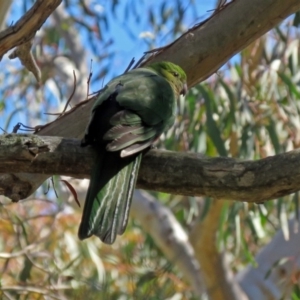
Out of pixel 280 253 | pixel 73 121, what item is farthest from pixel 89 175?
pixel 280 253

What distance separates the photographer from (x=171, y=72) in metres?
2.80

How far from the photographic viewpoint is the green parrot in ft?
6.71

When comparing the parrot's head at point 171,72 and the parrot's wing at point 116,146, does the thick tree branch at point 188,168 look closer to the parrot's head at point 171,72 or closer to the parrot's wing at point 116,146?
the parrot's wing at point 116,146

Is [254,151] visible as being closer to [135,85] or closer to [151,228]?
[151,228]

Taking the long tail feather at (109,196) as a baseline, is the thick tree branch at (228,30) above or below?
above

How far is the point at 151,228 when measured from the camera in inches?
222

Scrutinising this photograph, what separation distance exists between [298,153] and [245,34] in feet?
2.76

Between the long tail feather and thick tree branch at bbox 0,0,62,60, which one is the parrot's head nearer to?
thick tree branch at bbox 0,0,62,60

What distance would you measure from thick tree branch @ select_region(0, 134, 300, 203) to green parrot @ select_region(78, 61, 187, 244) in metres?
0.05

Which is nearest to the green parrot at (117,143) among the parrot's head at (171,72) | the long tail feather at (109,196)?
the long tail feather at (109,196)

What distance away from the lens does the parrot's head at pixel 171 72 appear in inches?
110

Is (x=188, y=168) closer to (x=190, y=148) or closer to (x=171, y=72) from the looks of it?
(x=171, y=72)

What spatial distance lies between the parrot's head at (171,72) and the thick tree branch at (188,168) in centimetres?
72

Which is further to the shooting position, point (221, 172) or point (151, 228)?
point (151, 228)
